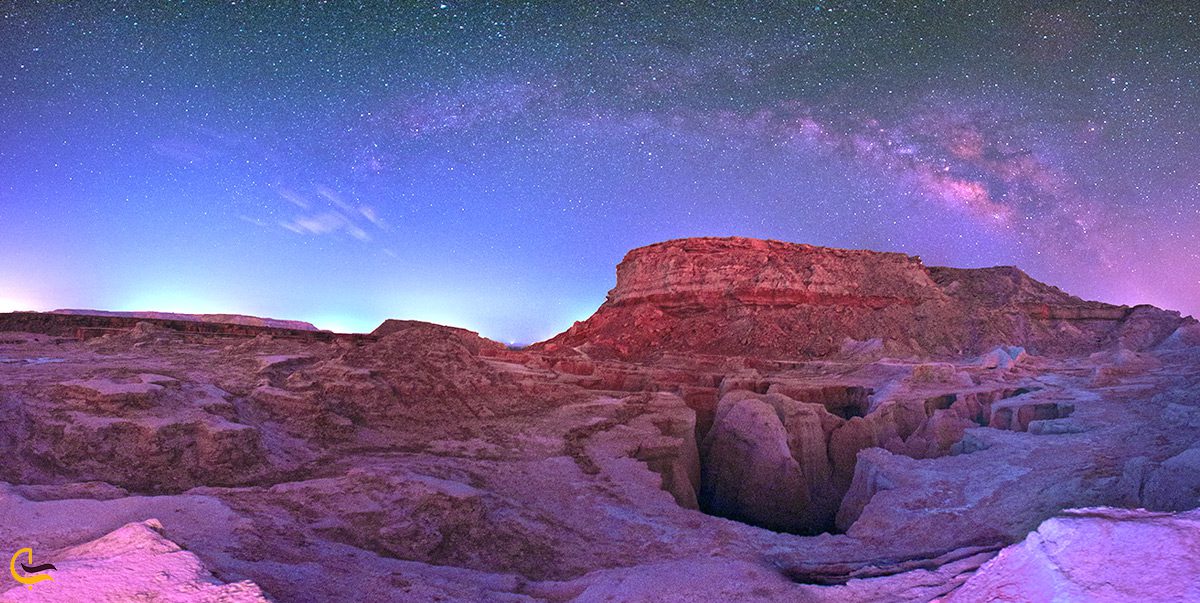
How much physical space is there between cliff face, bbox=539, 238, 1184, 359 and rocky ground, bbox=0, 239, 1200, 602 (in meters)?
11.7

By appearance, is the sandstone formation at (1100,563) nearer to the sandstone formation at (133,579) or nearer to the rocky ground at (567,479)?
the rocky ground at (567,479)

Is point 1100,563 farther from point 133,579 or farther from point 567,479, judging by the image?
point 567,479

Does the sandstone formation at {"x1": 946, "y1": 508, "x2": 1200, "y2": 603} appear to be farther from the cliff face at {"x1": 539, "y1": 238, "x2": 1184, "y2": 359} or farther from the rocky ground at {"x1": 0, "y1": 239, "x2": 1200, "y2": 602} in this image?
the cliff face at {"x1": 539, "y1": 238, "x2": 1184, "y2": 359}

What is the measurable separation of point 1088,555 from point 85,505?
20.5ft

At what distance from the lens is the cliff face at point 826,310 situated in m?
28.7

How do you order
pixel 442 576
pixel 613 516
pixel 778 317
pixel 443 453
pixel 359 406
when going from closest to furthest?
pixel 442 576
pixel 613 516
pixel 443 453
pixel 359 406
pixel 778 317

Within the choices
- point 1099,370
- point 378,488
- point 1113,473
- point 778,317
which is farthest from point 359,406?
point 778,317

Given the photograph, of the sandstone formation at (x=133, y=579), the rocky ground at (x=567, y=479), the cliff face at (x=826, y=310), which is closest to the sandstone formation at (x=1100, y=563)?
the rocky ground at (x=567, y=479)

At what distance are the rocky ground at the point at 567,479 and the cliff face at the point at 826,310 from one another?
38.5 feet

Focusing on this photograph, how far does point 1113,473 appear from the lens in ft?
20.3

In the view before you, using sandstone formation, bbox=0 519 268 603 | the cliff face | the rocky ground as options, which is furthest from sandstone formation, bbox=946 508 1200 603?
the cliff face

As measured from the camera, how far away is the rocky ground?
3.16 m

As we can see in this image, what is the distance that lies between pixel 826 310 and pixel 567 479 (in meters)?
26.1

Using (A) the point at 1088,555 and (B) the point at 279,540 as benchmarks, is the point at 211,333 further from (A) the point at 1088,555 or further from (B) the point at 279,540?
(A) the point at 1088,555
